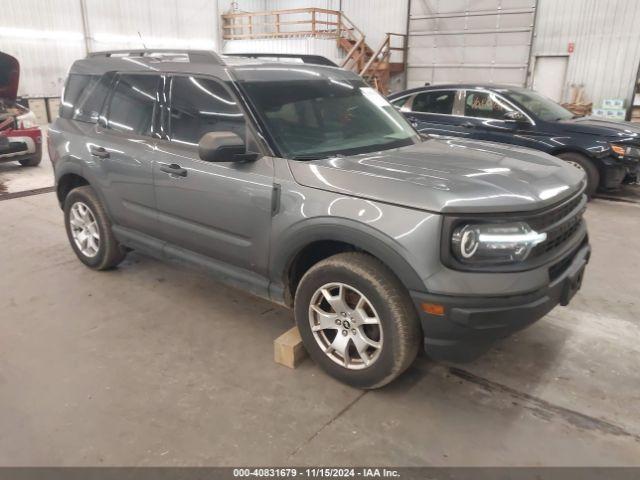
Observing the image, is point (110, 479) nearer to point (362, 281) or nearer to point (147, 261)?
point (362, 281)

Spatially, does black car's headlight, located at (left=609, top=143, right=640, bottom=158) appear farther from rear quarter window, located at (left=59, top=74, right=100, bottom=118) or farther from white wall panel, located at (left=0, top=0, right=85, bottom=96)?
white wall panel, located at (left=0, top=0, right=85, bottom=96)

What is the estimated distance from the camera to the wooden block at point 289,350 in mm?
2871

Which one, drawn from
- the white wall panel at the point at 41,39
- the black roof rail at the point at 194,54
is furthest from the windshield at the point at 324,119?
the white wall panel at the point at 41,39

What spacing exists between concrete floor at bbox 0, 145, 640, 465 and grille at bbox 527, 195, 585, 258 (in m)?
0.83

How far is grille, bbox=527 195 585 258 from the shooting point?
232cm

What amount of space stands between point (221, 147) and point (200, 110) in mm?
625

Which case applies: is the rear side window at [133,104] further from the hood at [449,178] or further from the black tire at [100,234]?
the hood at [449,178]

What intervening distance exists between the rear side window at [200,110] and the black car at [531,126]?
4857mm

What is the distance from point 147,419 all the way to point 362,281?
1.28 meters

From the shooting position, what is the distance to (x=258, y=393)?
2.67m

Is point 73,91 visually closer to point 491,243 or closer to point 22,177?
point 491,243

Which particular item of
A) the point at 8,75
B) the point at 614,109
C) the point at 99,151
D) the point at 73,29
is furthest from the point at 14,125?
the point at 614,109

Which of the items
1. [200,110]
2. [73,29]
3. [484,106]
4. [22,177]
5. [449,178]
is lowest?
[22,177]

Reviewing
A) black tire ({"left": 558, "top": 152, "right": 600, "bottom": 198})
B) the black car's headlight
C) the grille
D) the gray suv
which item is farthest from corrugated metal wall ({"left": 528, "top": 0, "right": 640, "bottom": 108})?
the grille
